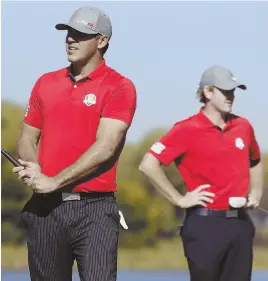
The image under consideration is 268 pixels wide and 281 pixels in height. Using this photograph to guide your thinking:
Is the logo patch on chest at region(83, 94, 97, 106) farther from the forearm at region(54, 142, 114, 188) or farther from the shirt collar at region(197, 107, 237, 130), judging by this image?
the shirt collar at region(197, 107, 237, 130)

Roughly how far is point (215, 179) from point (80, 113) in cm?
119

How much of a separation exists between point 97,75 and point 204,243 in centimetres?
139


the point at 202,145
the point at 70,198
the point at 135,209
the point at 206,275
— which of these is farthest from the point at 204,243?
the point at 135,209

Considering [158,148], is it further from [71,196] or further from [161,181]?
[71,196]

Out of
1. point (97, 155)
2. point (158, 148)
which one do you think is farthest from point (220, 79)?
point (97, 155)

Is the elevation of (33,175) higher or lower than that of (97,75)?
lower

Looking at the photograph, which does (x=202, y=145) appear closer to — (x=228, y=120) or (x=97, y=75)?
(x=228, y=120)

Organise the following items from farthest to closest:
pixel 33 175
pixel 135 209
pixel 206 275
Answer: pixel 135 209 → pixel 206 275 → pixel 33 175

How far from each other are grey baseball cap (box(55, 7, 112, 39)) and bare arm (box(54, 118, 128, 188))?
1.65ft

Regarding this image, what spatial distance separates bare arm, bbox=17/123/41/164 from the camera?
5.36m

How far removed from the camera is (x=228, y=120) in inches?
243

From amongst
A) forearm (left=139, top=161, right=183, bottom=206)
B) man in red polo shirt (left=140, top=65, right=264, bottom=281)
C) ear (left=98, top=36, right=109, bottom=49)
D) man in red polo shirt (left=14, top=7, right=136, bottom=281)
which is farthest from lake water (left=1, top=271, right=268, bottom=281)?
ear (left=98, top=36, right=109, bottom=49)

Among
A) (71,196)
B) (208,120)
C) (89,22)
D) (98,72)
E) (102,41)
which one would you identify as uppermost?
(89,22)

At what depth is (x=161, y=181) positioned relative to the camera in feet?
20.6
